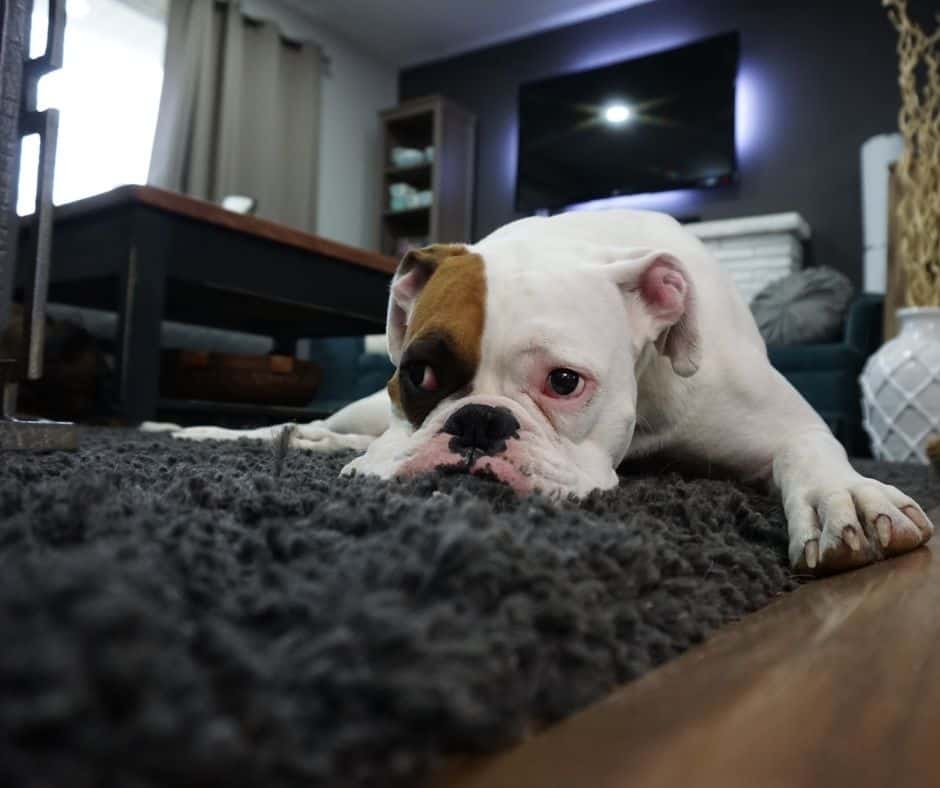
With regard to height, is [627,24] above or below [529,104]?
above

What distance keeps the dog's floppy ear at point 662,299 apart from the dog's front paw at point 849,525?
0.69ft

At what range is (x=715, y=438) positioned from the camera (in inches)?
36.2

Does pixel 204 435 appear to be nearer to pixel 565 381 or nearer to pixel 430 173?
Result: pixel 565 381

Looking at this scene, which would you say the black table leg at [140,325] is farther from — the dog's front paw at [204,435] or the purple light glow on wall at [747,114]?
the purple light glow on wall at [747,114]

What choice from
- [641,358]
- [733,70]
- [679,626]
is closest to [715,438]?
[641,358]

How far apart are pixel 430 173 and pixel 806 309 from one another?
2.59 meters

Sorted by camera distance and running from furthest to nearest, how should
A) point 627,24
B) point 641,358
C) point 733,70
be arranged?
point 627,24
point 733,70
point 641,358

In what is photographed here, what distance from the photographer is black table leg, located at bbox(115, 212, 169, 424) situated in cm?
177

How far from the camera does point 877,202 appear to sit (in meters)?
3.61

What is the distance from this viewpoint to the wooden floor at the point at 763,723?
271mm

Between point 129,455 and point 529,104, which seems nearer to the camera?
point 129,455

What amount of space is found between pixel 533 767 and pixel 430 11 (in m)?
5.17

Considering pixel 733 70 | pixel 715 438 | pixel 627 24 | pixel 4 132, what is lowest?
pixel 715 438

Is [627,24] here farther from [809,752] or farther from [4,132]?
[809,752]
